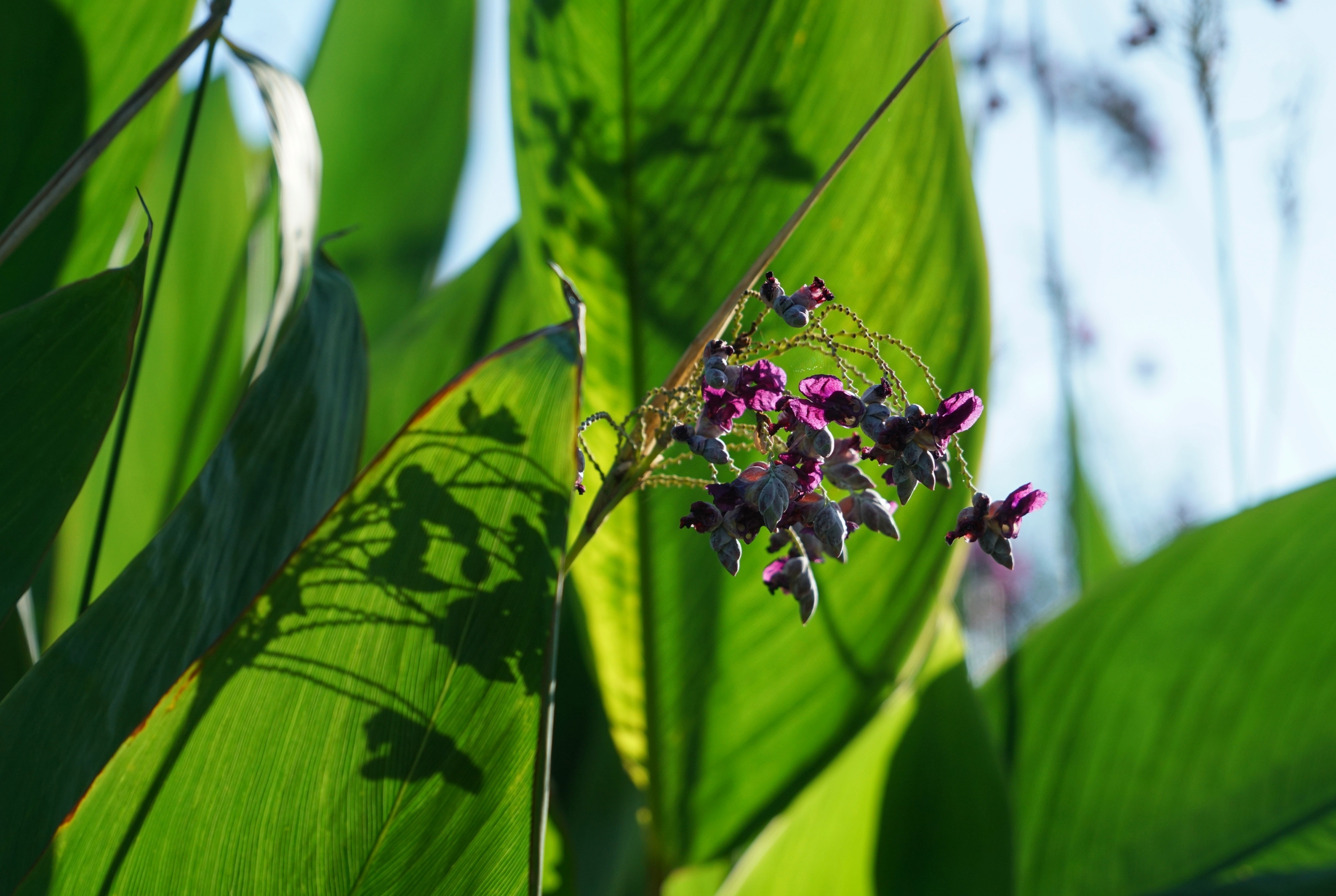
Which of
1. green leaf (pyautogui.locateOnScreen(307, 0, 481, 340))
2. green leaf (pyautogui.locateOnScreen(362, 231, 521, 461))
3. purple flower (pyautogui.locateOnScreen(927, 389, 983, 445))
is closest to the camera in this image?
purple flower (pyautogui.locateOnScreen(927, 389, 983, 445))

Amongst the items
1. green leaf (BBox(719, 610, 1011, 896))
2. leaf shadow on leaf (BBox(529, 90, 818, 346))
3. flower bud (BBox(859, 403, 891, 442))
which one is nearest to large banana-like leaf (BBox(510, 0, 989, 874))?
leaf shadow on leaf (BBox(529, 90, 818, 346))

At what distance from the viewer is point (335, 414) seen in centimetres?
57

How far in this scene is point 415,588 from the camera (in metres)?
0.38

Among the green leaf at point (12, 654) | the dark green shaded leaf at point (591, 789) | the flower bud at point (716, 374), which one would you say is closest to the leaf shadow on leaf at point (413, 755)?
the flower bud at point (716, 374)

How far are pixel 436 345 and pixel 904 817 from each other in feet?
2.46

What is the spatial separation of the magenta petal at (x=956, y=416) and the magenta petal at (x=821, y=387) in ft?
0.14

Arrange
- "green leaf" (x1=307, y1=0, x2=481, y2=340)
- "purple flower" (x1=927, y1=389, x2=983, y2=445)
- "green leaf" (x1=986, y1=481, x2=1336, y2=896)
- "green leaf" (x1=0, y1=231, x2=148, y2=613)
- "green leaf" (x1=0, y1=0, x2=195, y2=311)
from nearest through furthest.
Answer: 1. "purple flower" (x1=927, y1=389, x2=983, y2=445)
2. "green leaf" (x1=0, y1=231, x2=148, y2=613)
3. "green leaf" (x1=0, y1=0, x2=195, y2=311)
4. "green leaf" (x1=986, y1=481, x2=1336, y2=896)
5. "green leaf" (x1=307, y1=0, x2=481, y2=340)

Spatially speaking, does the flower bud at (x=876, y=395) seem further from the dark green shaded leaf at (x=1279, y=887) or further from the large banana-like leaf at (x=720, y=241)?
the dark green shaded leaf at (x=1279, y=887)

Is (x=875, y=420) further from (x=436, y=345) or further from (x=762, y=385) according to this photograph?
(x=436, y=345)

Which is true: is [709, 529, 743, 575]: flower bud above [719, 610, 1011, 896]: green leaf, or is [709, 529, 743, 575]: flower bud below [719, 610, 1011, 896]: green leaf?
above

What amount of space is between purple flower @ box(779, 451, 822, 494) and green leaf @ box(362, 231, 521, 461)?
73cm

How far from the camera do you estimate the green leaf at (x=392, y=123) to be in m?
1.36

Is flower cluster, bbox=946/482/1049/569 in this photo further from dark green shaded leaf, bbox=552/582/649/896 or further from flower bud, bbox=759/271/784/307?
dark green shaded leaf, bbox=552/582/649/896

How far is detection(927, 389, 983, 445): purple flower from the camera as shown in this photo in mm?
338
